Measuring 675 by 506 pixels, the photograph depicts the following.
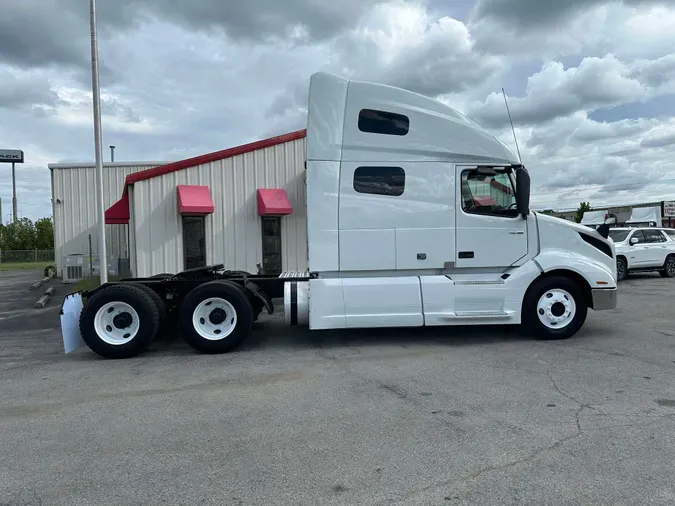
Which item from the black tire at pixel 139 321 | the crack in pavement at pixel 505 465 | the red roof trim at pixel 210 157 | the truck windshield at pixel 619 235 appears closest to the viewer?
the crack in pavement at pixel 505 465

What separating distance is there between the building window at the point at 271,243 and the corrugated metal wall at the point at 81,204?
8.94 metres

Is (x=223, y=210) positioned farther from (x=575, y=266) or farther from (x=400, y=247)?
(x=575, y=266)

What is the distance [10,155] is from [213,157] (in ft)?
175

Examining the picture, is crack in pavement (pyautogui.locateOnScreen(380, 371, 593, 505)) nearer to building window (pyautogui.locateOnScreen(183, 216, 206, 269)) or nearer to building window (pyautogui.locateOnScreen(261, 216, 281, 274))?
building window (pyautogui.locateOnScreen(261, 216, 281, 274))

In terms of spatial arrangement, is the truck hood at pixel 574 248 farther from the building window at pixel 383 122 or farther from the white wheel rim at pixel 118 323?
the white wheel rim at pixel 118 323

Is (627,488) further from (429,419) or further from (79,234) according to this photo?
(79,234)

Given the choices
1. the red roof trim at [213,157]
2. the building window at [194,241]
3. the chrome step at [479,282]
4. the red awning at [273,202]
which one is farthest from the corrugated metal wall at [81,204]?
the chrome step at [479,282]

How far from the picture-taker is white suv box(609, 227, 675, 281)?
17.2 m

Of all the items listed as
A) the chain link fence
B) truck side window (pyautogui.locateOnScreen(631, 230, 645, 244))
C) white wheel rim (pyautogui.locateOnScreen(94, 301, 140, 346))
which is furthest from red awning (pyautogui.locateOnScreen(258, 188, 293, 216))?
the chain link fence

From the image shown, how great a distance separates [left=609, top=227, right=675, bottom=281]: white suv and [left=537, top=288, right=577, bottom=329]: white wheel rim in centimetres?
1105

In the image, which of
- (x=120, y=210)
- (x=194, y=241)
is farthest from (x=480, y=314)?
(x=120, y=210)

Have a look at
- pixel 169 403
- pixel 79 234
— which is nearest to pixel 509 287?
pixel 169 403

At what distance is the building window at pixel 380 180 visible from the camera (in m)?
7.53

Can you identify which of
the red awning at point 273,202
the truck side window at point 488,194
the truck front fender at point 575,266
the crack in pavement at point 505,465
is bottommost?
the crack in pavement at point 505,465
